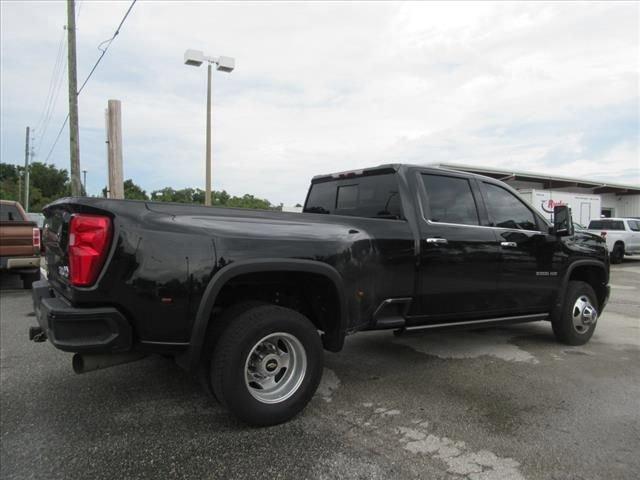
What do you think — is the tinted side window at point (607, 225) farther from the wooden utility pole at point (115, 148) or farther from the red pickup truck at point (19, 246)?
the red pickup truck at point (19, 246)

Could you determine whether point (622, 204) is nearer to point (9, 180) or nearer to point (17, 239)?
point (17, 239)

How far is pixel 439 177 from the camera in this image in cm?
443

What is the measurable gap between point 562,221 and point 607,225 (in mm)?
15970

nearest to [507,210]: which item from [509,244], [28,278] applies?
[509,244]

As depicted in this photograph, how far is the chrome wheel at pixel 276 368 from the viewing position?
3.19 m

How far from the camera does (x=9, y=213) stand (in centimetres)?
1017

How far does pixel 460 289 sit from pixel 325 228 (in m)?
1.58

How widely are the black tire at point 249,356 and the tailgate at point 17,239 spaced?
7602 mm

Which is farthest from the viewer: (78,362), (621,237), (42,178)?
(42,178)

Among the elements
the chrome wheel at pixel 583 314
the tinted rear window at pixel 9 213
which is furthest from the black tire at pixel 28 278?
the chrome wheel at pixel 583 314

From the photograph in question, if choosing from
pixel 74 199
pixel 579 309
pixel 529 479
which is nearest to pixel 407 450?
pixel 529 479

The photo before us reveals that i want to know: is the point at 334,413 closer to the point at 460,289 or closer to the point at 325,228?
the point at 325,228

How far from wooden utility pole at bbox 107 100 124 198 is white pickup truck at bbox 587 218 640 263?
1590 cm

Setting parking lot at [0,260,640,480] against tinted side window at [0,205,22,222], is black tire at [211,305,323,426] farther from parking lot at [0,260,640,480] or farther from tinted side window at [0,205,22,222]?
tinted side window at [0,205,22,222]
